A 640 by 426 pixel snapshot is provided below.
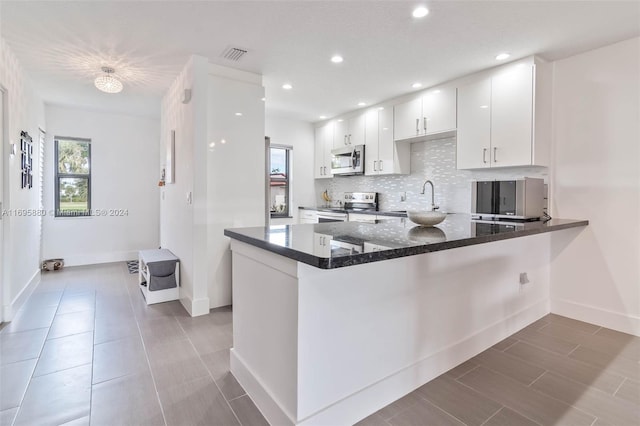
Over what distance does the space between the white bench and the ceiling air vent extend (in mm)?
2179

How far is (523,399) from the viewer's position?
6.06 ft

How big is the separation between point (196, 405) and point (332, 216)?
355cm

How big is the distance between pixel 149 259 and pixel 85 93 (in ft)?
8.31

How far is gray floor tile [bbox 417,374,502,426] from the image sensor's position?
5.57 ft

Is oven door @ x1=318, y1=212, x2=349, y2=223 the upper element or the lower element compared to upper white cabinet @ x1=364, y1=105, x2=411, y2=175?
lower

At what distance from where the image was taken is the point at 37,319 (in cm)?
296

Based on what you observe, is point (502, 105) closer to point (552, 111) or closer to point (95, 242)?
point (552, 111)

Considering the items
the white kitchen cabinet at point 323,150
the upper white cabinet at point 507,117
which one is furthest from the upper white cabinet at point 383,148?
the upper white cabinet at point 507,117

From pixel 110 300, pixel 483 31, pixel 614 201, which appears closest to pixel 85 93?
pixel 110 300

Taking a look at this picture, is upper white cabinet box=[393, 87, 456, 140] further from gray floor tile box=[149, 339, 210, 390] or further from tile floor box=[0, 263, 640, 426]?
gray floor tile box=[149, 339, 210, 390]

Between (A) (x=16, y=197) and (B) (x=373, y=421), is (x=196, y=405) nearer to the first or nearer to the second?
(B) (x=373, y=421)

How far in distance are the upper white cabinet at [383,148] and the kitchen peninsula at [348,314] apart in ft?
7.57

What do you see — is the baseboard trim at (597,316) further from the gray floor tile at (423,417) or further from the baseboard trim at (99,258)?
the baseboard trim at (99,258)

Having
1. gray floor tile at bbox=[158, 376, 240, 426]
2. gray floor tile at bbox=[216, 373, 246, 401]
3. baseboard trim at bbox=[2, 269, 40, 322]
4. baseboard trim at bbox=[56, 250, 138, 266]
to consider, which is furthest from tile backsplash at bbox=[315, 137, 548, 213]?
baseboard trim at bbox=[2, 269, 40, 322]
